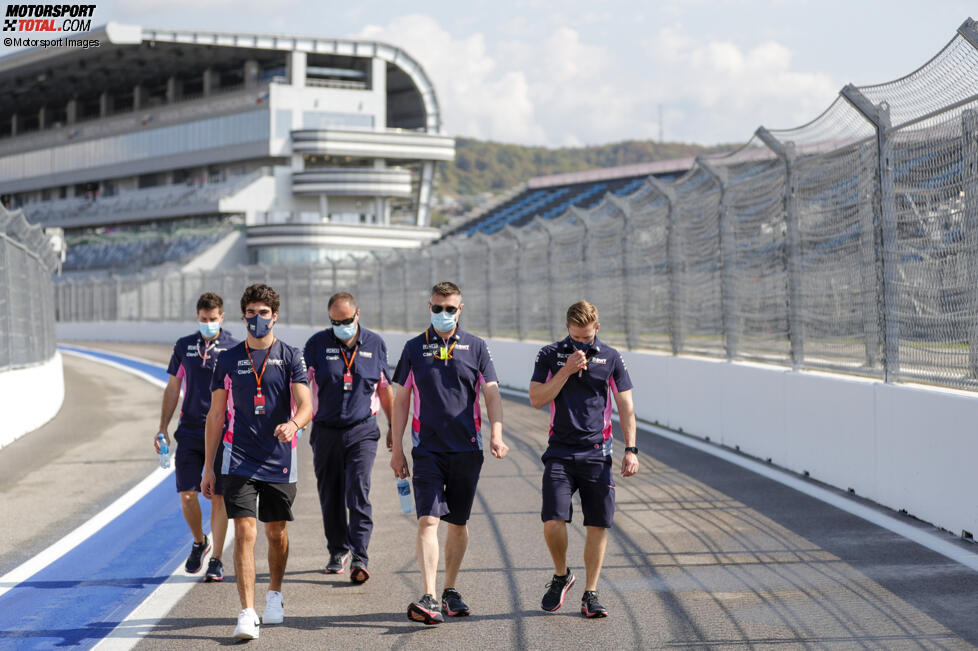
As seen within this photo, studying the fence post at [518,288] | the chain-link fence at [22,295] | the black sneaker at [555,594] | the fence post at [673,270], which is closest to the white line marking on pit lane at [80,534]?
the black sneaker at [555,594]

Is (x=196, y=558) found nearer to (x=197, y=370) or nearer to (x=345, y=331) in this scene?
(x=197, y=370)

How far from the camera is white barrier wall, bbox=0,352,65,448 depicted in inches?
551

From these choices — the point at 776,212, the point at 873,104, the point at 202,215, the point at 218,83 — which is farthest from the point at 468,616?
the point at 218,83

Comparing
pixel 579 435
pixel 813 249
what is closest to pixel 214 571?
pixel 579 435

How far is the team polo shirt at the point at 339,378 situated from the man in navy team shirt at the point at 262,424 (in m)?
1.07

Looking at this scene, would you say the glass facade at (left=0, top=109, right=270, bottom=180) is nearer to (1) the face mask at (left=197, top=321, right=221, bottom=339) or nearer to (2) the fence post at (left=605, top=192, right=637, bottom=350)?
(2) the fence post at (left=605, top=192, right=637, bottom=350)

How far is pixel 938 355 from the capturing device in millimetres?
8023

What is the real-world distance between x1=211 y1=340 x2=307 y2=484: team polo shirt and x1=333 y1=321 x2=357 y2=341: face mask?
1089 millimetres

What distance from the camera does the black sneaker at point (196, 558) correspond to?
709cm

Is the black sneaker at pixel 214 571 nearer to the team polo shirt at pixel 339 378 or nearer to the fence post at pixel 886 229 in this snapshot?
the team polo shirt at pixel 339 378

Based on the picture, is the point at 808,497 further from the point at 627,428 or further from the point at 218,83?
the point at 218,83

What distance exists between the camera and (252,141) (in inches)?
3287

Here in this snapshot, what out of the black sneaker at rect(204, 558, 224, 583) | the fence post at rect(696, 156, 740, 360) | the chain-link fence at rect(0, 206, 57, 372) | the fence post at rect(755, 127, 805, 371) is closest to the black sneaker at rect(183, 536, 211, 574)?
the black sneaker at rect(204, 558, 224, 583)

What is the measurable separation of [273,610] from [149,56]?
84.9 m
